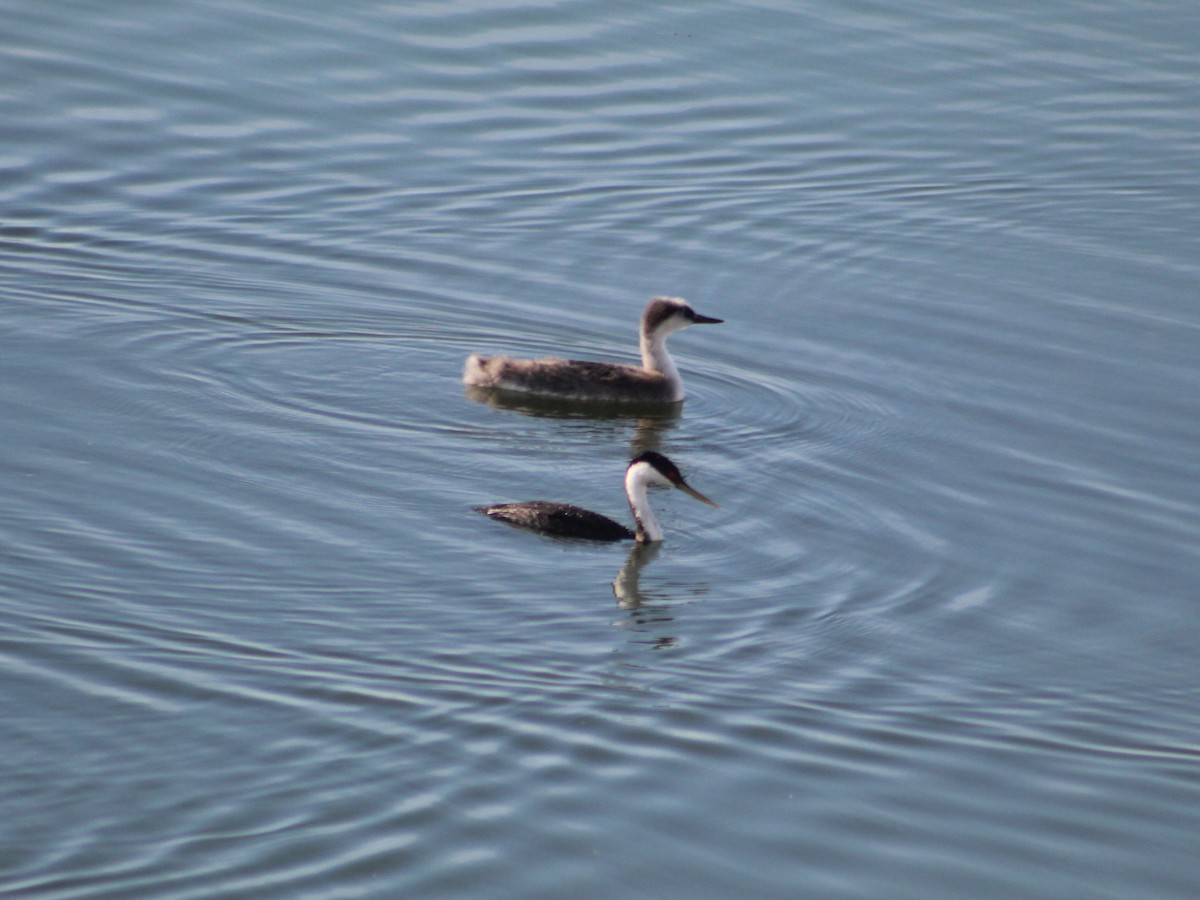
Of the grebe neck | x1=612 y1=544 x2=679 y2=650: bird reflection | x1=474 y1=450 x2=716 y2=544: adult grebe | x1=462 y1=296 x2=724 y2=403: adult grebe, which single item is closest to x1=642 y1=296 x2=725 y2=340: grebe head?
x1=462 y1=296 x2=724 y2=403: adult grebe

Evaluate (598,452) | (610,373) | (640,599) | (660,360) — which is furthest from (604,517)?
(660,360)

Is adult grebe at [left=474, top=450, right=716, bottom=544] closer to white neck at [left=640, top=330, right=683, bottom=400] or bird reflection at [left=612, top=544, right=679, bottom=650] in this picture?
bird reflection at [left=612, top=544, right=679, bottom=650]

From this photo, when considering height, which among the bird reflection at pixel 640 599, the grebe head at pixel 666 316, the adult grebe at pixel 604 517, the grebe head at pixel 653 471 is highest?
the grebe head at pixel 666 316

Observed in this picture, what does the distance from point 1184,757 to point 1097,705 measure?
21.4 inches

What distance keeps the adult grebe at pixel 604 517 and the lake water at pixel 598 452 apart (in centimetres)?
13

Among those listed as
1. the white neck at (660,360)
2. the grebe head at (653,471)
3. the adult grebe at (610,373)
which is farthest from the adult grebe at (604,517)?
the white neck at (660,360)

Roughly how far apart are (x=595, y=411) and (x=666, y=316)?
0.85m

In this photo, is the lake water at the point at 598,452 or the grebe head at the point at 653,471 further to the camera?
the grebe head at the point at 653,471

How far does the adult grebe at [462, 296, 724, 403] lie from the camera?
13.1 meters

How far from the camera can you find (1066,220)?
667 inches

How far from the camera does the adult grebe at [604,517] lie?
10406 mm

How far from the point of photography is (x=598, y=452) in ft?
41.1

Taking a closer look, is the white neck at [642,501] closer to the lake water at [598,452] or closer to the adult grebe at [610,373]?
the lake water at [598,452]

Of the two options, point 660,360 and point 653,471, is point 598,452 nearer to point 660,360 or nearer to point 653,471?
point 660,360
